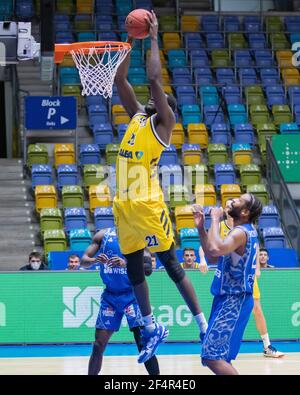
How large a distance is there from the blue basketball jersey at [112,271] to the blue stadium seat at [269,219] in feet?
31.4

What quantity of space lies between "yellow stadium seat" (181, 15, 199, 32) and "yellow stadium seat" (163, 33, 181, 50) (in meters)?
0.74

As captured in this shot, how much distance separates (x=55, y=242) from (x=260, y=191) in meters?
4.54

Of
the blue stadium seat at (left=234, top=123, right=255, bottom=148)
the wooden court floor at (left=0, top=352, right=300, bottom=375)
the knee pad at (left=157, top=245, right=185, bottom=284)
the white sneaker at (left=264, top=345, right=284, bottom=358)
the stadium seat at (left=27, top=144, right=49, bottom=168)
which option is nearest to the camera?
the knee pad at (left=157, top=245, right=185, bottom=284)

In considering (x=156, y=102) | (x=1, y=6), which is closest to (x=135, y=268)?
(x=156, y=102)

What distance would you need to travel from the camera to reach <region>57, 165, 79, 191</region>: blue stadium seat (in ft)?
75.2

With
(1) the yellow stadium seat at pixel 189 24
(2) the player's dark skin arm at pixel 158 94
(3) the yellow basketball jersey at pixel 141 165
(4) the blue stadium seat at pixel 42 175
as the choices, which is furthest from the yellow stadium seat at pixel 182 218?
(2) the player's dark skin arm at pixel 158 94

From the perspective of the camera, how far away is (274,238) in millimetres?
21422

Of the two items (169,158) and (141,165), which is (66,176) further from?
(141,165)

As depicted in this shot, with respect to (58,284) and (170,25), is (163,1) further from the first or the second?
(58,284)

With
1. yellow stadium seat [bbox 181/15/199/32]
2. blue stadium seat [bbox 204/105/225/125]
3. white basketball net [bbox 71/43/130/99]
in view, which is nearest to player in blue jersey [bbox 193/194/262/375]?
white basketball net [bbox 71/43/130/99]

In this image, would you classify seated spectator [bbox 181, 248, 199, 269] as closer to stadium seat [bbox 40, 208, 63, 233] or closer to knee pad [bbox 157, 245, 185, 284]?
stadium seat [bbox 40, 208, 63, 233]

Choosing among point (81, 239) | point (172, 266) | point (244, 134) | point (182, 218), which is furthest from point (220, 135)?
point (172, 266)

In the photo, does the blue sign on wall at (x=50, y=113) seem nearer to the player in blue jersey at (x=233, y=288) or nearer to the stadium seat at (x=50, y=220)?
the stadium seat at (x=50, y=220)

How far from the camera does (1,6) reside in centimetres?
2828
